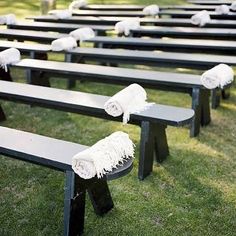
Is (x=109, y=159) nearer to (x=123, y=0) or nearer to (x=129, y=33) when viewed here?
(x=129, y=33)

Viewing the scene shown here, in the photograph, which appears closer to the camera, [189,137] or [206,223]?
[206,223]

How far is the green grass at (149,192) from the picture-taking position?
8.30ft

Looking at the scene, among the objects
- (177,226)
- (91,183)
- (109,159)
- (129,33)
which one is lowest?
(177,226)

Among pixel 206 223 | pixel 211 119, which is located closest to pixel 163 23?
pixel 211 119

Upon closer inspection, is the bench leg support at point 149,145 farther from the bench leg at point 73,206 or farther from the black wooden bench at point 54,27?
the black wooden bench at point 54,27

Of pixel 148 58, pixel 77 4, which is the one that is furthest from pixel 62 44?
pixel 77 4

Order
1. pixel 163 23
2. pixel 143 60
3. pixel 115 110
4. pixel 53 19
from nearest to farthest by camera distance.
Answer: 1. pixel 115 110
2. pixel 143 60
3. pixel 163 23
4. pixel 53 19

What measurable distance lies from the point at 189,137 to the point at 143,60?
1108 mm

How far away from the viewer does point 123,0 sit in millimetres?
11555

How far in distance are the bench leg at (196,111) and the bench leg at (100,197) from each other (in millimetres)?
1319

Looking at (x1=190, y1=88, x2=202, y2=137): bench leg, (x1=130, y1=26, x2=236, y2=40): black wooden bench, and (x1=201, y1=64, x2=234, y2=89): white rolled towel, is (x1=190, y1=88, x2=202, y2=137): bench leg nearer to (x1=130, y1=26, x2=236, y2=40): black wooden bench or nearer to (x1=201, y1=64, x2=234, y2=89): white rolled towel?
(x1=201, y1=64, x2=234, y2=89): white rolled towel

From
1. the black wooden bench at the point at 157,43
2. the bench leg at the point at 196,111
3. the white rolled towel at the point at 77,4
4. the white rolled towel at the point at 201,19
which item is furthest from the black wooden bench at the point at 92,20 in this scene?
the bench leg at the point at 196,111

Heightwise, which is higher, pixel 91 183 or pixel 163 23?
pixel 163 23

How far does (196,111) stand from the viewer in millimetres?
3660
